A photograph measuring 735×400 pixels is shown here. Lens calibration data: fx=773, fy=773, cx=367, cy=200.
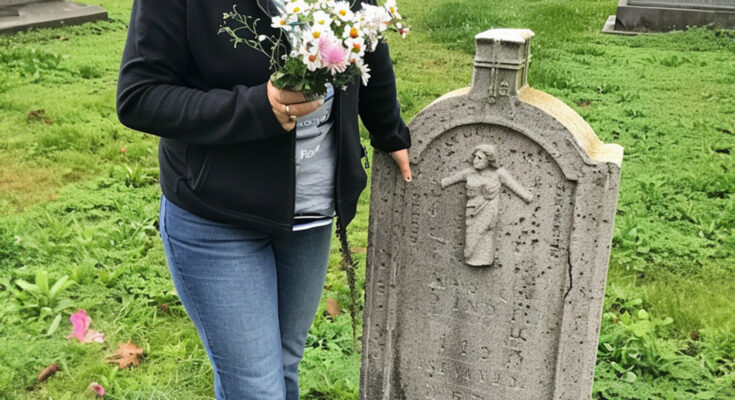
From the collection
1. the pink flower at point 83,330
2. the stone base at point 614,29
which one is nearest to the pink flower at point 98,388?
the pink flower at point 83,330

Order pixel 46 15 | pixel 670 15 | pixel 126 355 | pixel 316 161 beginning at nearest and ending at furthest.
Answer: pixel 316 161 < pixel 126 355 < pixel 46 15 < pixel 670 15

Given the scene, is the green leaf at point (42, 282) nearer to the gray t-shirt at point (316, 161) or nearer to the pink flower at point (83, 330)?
the pink flower at point (83, 330)

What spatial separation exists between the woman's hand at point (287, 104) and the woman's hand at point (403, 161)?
2.58ft

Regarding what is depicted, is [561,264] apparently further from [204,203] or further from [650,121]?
[650,121]

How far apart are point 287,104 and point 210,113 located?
0.61ft

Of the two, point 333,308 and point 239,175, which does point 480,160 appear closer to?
point 239,175

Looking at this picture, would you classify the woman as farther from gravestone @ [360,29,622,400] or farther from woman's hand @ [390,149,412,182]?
gravestone @ [360,29,622,400]

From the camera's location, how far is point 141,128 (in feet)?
6.23

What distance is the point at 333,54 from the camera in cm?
168

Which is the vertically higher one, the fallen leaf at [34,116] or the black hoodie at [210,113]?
the black hoodie at [210,113]

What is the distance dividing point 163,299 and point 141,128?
210 cm

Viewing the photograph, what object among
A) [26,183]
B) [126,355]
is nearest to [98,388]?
[126,355]

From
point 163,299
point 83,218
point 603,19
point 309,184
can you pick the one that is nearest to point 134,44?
point 309,184

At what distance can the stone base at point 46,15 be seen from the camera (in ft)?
28.6
